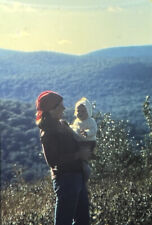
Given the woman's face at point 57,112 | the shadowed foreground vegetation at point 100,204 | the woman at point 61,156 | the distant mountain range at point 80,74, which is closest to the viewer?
the woman at point 61,156

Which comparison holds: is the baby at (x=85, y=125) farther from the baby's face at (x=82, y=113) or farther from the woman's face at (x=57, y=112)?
the woman's face at (x=57, y=112)

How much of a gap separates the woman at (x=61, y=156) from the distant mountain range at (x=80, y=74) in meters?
117

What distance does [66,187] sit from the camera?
13.5 feet

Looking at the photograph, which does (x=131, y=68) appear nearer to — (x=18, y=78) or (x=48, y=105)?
(x=18, y=78)

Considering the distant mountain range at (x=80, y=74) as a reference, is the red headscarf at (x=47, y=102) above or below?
below

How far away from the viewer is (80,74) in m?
162

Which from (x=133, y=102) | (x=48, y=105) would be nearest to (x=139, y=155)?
(x=48, y=105)

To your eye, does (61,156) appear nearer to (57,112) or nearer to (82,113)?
(57,112)

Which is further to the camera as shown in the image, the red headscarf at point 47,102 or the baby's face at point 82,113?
the baby's face at point 82,113

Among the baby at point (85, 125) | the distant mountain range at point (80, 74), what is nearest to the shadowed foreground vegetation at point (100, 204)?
the baby at point (85, 125)

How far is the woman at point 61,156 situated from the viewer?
4047 millimetres

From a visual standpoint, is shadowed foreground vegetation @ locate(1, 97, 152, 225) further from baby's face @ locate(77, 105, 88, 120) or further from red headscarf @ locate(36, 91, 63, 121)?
red headscarf @ locate(36, 91, 63, 121)

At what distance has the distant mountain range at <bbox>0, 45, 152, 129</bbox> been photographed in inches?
5310

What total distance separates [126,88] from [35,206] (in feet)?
427
